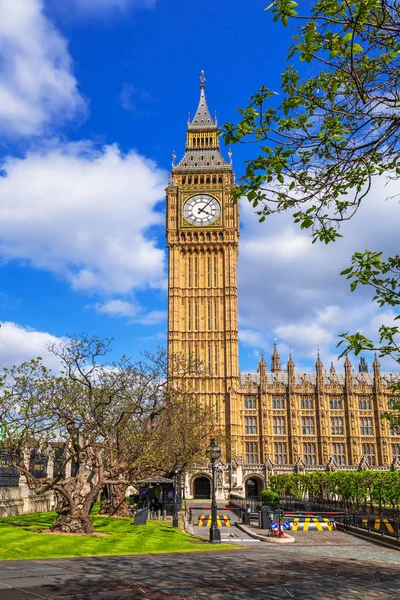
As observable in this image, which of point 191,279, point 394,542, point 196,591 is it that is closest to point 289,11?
point 196,591

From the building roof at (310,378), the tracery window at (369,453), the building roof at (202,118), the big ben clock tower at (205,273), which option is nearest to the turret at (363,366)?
the building roof at (310,378)

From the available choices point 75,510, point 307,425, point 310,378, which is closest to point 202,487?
point 307,425

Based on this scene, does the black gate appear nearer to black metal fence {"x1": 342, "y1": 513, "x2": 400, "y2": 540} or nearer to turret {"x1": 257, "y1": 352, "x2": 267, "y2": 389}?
black metal fence {"x1": 342, "y1": 513, "x2": 400, "y2": 540}

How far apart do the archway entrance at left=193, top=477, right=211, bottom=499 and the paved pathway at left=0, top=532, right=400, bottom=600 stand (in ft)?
189

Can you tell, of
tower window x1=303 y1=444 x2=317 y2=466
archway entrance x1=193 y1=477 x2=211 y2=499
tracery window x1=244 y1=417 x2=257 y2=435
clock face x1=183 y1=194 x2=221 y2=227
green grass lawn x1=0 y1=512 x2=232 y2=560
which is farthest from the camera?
clock face x1=183 y1=194 x2=221 y2=227

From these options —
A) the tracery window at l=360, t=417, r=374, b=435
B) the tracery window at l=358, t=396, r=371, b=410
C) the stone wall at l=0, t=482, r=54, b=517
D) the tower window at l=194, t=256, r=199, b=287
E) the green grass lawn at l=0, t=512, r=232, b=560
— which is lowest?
the green grass lawn at l=0, t=512, r=232, b=560

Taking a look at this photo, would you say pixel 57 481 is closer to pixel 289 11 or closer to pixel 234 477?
pixel 289 11

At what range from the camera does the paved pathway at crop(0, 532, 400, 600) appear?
10.5 meters

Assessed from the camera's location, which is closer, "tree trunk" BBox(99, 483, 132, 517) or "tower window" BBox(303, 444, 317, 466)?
"tree trunk" BBox(99, 483, 132, 517)

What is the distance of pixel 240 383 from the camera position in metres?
82.0

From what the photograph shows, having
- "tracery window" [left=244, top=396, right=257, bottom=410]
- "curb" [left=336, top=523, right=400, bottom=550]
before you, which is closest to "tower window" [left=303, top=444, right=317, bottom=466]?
"tracery window" [left=244, top=396, right=257, bottom=410]

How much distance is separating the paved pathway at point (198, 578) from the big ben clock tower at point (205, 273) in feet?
200

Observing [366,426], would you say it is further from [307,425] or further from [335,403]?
[307,425]

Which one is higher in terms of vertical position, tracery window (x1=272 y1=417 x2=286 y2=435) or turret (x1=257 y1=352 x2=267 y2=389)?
turret (x1=257 y1=352 x2=267 y2=389)
